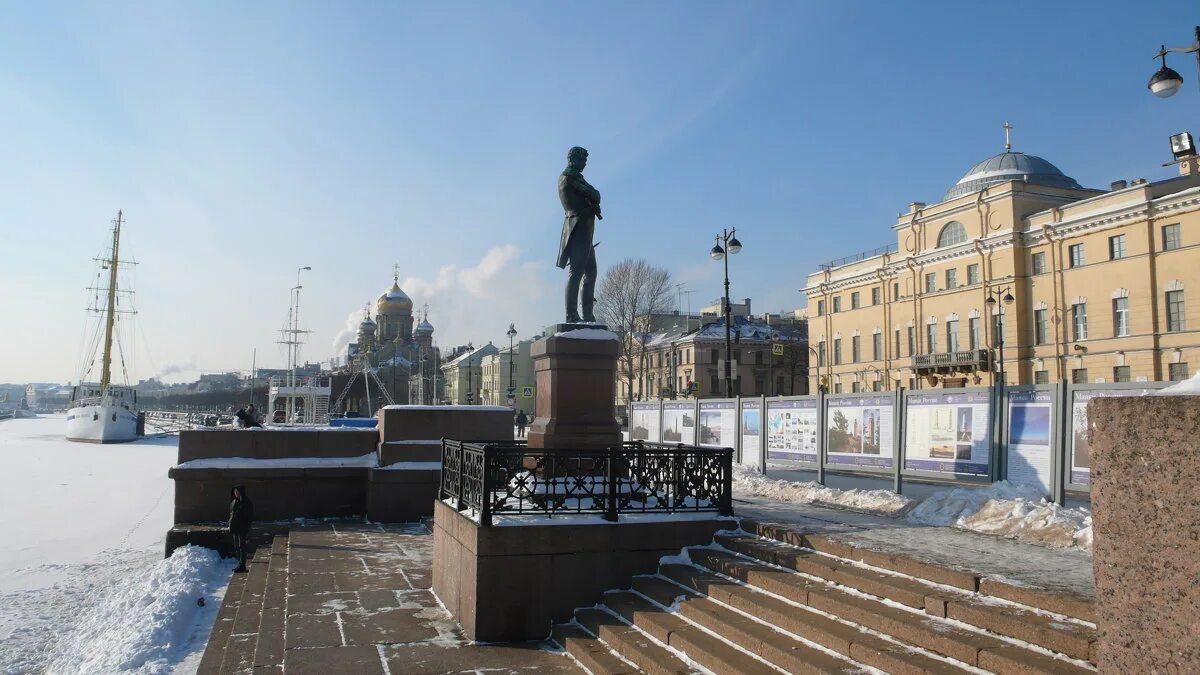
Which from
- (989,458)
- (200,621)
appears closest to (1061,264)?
(989,458)

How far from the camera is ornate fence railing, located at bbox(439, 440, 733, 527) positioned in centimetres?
743

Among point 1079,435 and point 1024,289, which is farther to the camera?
point 1024,289

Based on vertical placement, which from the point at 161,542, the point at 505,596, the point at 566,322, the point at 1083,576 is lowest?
the point at 161,542

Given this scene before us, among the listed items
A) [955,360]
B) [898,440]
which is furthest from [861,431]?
[955,360]

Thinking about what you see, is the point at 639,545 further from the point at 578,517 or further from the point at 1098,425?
the point at 1098,425

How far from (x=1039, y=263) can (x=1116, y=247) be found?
15.3 feet

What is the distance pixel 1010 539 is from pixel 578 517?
4.26 metres

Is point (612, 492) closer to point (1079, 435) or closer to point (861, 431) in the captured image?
point (1079, 435)

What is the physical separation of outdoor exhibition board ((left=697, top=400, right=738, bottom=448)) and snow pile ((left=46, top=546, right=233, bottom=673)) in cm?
917

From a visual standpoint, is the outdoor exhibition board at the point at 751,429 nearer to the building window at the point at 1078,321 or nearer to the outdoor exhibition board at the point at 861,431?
the outdoor exhibition board at the point at 861,431

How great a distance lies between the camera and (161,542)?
1638 centimetres

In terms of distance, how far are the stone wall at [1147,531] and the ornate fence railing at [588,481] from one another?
15.8ft

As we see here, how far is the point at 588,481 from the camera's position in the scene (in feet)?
28.9

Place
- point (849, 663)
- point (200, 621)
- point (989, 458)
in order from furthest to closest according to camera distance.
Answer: point (989, 458) → point (200, 621) → point (849, 663)
